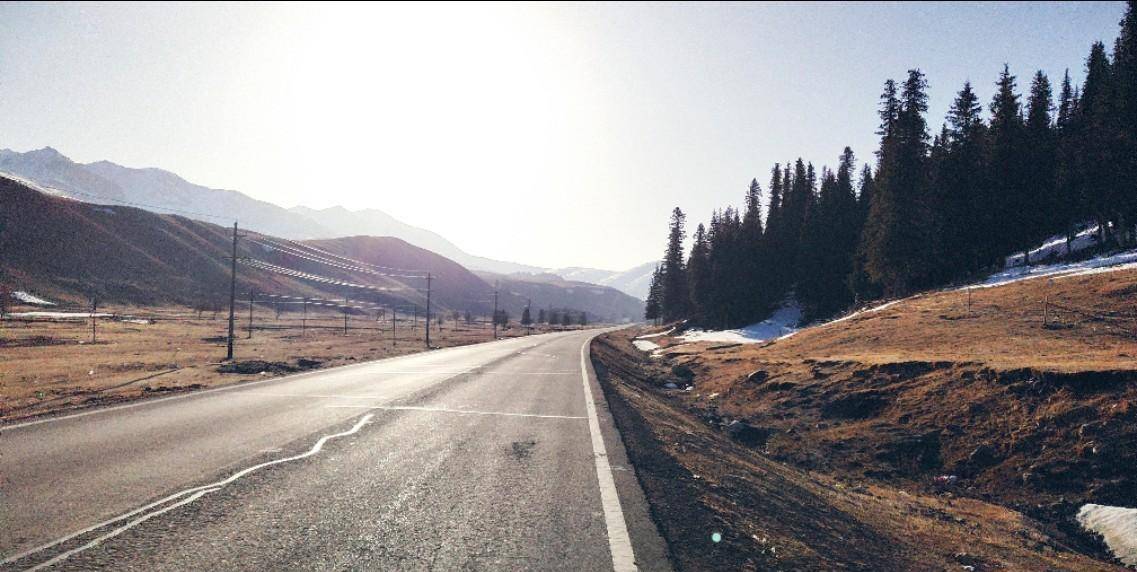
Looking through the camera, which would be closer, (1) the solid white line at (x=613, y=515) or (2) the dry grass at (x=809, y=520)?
(1) the solid white line at (x=613, y=515)

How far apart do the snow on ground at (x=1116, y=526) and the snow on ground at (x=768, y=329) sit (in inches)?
1626

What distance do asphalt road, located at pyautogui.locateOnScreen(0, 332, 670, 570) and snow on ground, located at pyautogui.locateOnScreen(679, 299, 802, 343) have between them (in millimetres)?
44942

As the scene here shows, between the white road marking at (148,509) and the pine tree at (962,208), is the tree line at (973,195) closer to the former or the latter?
the pine tree at (962,208)

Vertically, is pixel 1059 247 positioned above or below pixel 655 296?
above

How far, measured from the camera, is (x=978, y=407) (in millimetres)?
13695

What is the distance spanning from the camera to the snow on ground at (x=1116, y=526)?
8.33 meters

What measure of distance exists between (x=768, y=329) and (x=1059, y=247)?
25597 mm

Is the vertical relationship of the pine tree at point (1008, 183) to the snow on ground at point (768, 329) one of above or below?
above

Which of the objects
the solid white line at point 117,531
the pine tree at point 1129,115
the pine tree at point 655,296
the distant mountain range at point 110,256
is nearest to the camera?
the solid white line at point 117,531

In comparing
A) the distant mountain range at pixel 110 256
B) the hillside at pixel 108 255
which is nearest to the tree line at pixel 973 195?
the distant mountain range at pixel 110 256

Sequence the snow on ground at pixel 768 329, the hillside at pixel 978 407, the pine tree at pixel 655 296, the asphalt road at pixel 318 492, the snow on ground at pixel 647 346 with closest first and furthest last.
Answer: the asphalt road at pixel 318 492 → the hillside at pixel 978 407 → the snow on ground at pixel 768 329 → the snow on ground at pixel 647 346 → the pine tree at pixel 655 296

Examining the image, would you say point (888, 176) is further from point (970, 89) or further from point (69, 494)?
point (69, 494)

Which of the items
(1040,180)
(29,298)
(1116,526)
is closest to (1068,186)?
(1040,180)

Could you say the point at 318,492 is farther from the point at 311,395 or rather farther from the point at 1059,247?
the point at 1059,247
